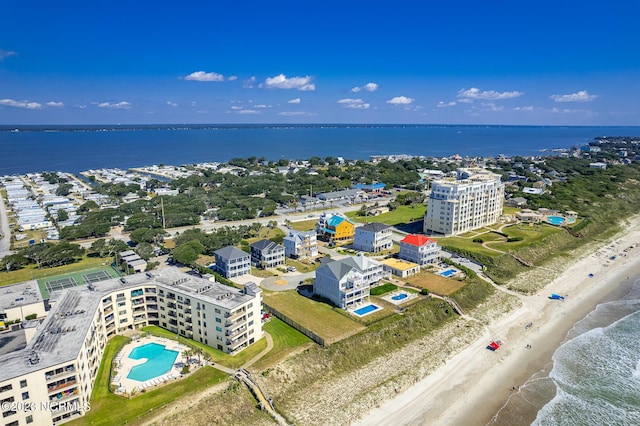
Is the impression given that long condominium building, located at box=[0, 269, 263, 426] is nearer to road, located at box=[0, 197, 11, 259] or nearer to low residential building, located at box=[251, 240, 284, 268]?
low residential building, located at box=[251, 240, 284, 268]

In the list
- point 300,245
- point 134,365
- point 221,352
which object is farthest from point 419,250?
point 134,365

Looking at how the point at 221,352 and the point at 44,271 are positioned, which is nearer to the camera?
the point at 221,352

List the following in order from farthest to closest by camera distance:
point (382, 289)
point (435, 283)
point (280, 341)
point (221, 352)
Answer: point (435, 283), point (382, 289), point (280, 341), point (221, 352)

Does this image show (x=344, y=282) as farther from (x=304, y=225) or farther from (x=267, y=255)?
(x=304, y=225)

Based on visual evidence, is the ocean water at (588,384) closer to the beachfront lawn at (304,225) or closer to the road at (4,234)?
the beachfront lawn at (304,225)

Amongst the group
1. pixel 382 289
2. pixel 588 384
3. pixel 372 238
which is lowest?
pixel 588 384

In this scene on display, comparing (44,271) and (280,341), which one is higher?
(44,271)

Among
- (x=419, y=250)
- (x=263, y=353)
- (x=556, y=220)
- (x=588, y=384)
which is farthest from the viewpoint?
(x=556, y=220)
